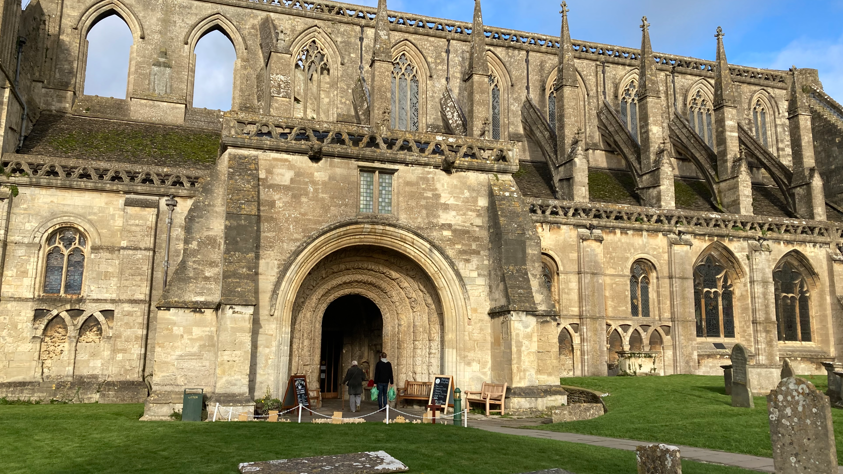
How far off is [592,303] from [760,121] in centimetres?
1833

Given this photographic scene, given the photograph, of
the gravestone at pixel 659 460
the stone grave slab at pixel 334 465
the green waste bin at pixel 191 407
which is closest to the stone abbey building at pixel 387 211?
the green waste bin at pixel 191 407

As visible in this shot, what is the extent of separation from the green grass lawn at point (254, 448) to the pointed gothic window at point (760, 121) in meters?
30.4

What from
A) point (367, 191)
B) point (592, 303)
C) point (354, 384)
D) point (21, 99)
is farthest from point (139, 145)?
point (592, 303)

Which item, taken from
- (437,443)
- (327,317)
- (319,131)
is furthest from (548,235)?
(437,443)

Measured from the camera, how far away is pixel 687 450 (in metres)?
10.8

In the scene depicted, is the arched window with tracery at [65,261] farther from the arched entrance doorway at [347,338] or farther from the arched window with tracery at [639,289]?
the arched window with tracery at [639,289]

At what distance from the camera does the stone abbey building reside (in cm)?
1616

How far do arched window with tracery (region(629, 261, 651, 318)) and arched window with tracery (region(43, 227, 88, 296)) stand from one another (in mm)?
18581

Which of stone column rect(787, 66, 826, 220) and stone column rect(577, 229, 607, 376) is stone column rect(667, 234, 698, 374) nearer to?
stone column rect(577, 229, 607, 376)

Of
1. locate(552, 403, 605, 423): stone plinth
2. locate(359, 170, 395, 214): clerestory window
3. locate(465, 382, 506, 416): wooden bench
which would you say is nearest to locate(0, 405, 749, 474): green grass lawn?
locate(552, 403, 605, 423): stone plinth

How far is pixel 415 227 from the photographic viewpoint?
17.1 meters

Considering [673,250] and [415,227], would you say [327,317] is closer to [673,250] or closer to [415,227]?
[415,227]

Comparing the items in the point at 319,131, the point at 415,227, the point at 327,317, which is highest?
the point at 319,131

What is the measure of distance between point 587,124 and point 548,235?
990 centimetres
